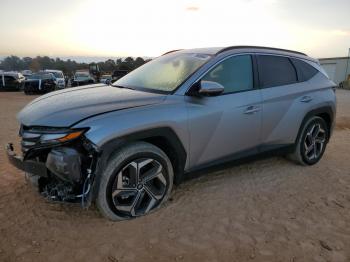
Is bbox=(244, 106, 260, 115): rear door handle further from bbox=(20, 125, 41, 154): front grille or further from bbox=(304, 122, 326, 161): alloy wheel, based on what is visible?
bbox=(20, 125, 41, 154): front grille

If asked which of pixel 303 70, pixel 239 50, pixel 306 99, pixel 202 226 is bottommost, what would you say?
pixel 202 226

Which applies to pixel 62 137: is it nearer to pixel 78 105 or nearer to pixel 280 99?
pixel 78 105

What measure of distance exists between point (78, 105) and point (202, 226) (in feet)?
5.52

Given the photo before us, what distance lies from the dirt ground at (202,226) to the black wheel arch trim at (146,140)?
44 centimetres

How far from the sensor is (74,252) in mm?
2896

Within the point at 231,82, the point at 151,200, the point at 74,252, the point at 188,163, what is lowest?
the point at 74,252

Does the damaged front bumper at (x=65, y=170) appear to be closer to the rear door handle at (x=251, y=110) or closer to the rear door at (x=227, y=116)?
the rear door at (x=227, y=116)

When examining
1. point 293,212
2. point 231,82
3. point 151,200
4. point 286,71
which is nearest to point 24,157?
point 151,200

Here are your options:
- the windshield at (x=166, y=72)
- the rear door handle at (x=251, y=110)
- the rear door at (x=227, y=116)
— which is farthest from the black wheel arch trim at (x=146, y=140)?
the rear door handle at (x=251, y=110)

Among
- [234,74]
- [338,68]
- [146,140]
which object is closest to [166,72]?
[234,74]

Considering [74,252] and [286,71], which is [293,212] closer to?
[286,71]

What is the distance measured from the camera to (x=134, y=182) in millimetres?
3350

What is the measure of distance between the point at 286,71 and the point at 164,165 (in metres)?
2.37

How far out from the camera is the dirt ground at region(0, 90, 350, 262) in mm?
2926
